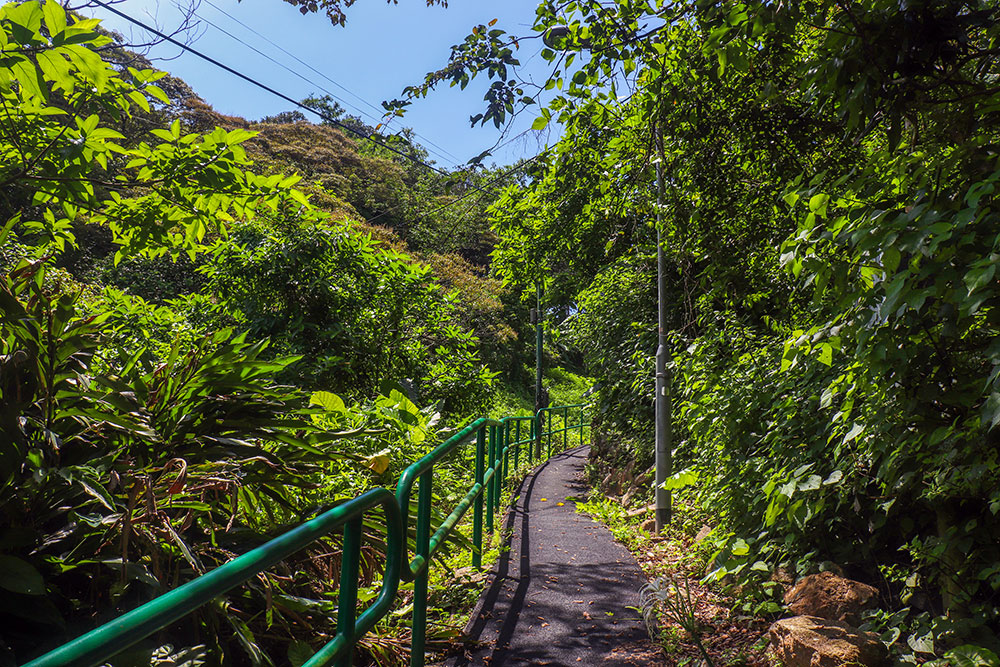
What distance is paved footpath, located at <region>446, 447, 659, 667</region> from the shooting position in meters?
3.48

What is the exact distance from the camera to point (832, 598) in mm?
3336

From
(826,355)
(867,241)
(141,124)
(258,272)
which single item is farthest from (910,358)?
(141,124)

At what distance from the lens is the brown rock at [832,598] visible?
129 inches

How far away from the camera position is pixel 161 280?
19641 mm

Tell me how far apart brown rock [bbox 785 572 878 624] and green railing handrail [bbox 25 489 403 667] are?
2.34 meters

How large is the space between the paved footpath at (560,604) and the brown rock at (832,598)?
32.7 inches

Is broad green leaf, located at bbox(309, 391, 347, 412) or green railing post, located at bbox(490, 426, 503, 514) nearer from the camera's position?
broad green leaf, located at bbox(309, 391, 347, 412)

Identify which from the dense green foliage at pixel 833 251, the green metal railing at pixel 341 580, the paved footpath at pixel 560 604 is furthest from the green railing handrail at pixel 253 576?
the dense green foliage at pixel 833 251

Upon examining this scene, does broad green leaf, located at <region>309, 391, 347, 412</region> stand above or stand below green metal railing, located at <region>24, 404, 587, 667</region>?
above

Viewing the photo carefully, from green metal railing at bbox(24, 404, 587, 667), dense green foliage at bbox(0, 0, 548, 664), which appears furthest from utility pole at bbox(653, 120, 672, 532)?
green metal railing at bbox(24, 404, 587, 667)

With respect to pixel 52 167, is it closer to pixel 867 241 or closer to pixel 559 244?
pixel 867 241

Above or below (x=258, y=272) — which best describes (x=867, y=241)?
below

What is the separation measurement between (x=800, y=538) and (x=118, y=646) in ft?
13.2

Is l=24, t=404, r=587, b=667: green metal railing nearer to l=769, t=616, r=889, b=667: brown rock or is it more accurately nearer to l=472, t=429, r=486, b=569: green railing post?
l=472, t=429, r=486, b=569: green railing post
